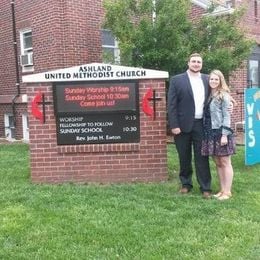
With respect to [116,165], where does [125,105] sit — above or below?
above

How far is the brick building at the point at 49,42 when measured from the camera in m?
12.7

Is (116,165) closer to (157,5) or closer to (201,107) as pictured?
(201,107)

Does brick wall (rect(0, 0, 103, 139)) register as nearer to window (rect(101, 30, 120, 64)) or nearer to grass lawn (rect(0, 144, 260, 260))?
window (rect(101, 30, 120, 64))

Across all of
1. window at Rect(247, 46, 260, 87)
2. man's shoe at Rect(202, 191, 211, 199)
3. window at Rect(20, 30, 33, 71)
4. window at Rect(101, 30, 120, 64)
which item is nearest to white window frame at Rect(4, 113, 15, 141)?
window at Rect(20, 30, 33, 71)

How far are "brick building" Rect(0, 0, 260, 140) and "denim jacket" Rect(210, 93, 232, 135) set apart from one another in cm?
708

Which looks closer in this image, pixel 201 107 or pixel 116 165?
pixel 201 107

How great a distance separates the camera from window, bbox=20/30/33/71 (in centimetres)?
1397

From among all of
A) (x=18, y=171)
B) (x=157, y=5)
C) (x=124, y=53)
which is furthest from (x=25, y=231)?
(x=157, y=5)

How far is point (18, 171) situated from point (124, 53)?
415 cm

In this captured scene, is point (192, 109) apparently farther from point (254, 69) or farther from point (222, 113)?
point (254, 69)

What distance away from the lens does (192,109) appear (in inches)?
253

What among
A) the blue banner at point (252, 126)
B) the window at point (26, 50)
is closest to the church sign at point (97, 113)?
the blue banner at point (252, 126)

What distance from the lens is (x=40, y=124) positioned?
7211 mm

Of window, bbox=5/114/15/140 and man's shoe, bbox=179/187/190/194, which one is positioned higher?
window, bbox=5/114/15/140
